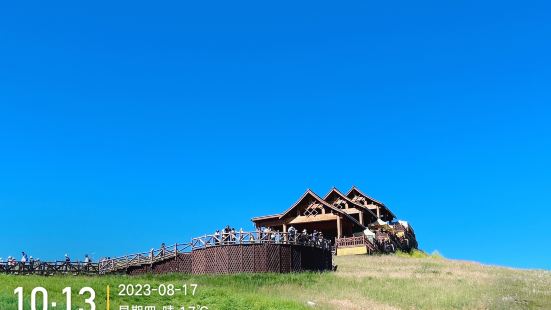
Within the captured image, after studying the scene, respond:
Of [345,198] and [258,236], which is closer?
[258,236]

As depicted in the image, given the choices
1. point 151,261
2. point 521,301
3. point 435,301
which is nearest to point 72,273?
point 151,261

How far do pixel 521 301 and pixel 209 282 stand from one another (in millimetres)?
15853

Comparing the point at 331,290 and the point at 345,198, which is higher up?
the point at 345,198

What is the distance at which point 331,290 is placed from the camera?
28.9 m

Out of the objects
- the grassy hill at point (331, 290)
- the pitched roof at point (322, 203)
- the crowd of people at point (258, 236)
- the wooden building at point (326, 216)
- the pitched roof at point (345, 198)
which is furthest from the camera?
the pitched roof at point (345, 198)

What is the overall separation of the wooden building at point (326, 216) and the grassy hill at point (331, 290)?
23.5 metres

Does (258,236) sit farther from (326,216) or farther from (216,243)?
(326,216)

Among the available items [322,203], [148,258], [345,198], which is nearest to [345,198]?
[345,198]

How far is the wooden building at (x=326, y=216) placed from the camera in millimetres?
63031

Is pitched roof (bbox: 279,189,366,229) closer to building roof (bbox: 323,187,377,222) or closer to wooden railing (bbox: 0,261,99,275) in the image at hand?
building roof (bbox: 323,187,377,222)

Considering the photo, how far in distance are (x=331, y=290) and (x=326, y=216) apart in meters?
34.1

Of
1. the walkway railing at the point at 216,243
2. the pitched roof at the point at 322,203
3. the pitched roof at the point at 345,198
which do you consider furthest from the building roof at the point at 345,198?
the walkway railing at the point at 216,243

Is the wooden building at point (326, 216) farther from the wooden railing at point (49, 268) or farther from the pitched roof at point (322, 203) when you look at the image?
the wooden railing at point (49, 268)

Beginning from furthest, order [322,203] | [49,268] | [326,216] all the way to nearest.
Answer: [322,203] → [326,216] → [49,268]
